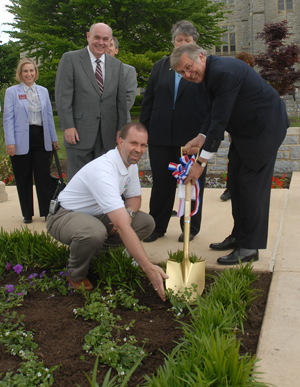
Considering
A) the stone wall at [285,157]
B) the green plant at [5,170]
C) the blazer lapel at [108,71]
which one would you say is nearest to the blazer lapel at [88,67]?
the blazer lapel at [108,71]

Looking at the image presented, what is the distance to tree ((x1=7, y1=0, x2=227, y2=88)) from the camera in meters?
20.9

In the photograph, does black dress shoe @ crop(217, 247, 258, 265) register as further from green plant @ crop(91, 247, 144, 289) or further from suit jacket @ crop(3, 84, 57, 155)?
suit jacket @ crop(3, 84, 57, 155)

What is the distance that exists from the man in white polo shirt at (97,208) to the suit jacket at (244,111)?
533 mm

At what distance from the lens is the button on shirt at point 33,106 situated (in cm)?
443

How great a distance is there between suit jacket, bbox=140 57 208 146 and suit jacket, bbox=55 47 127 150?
0.43 metres

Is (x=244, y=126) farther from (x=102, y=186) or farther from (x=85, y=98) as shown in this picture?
(x=85, y=98)

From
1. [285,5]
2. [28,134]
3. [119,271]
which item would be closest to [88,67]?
[28,134]

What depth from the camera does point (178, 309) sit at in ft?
7.82

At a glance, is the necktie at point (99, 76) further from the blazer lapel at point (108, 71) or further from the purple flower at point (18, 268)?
the purple flower at point (18, 268)

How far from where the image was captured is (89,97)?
3850 mm

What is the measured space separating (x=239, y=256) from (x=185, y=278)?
0.69 meters

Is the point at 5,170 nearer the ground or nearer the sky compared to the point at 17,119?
nearer the ground

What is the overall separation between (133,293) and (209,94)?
1.45 metres

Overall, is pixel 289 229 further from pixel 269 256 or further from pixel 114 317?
pixel 114 317
